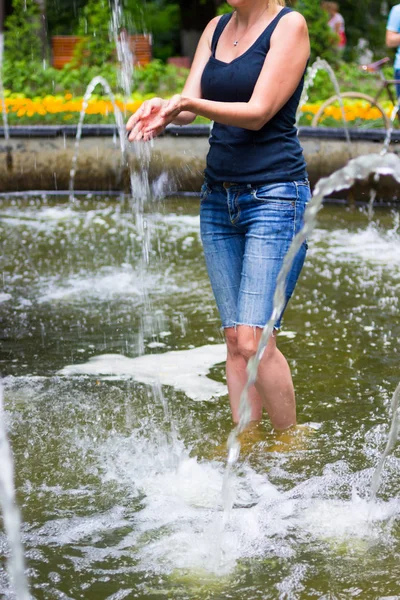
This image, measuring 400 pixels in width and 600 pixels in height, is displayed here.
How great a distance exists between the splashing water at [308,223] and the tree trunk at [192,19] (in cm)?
1958

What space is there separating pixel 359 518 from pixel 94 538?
2.82 feet

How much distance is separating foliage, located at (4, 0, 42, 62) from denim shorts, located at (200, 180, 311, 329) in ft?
40.5

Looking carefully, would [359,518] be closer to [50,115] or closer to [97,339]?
[97,339]

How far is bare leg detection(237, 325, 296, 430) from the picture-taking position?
10.4 feet

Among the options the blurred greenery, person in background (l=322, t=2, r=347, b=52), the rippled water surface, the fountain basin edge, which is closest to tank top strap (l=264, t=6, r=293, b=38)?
the rippled water surface

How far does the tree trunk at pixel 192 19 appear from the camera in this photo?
21781 mm

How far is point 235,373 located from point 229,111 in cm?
103

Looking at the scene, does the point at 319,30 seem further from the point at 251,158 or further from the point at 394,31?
the point at 251,158

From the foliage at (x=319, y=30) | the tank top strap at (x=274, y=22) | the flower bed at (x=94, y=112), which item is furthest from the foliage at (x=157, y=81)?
the tank top strap at (x=274, y=22)

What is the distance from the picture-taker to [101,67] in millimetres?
15000

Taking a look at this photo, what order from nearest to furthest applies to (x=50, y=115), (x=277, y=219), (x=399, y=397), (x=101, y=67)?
(x=277, y=219), (x=399, y=397), (x=50, y=115), (x=101, y=67)

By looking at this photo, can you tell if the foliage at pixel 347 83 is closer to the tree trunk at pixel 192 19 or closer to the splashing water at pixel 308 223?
the tree trunk at pixel 192 19

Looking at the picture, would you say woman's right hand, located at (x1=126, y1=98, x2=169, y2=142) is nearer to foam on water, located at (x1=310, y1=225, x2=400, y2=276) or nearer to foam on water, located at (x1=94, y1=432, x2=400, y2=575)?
foam on water, located at (x1=94, y1=432, x2=400, y2=575)

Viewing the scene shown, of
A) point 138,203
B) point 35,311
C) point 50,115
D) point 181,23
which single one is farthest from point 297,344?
point 181,23
